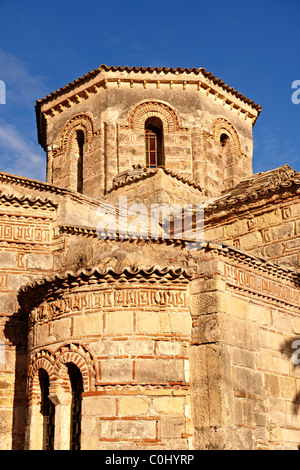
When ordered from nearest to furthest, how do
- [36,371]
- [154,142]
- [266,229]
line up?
[36,371] → [266,229] → [154,142]

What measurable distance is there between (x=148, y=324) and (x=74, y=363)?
0.99 meters

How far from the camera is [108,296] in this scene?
6941 mm

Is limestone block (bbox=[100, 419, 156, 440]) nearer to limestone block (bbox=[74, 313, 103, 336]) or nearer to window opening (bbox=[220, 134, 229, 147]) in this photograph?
limestone block (bbox=[74, 313, 103, 336])

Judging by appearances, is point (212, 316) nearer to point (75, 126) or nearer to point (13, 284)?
point (13, 284)

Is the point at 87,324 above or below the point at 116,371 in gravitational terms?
above

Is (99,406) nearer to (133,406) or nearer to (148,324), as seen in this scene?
(133,406)

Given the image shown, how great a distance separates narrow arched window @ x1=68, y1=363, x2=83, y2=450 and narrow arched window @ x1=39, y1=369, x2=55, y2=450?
1.30ft

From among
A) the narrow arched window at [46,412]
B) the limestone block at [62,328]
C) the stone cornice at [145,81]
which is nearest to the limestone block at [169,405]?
the limestone block at [62,328]

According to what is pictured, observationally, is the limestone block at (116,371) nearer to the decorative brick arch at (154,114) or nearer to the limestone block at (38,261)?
the limestone block at (38,261)

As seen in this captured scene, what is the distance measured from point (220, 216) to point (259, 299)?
140 inches

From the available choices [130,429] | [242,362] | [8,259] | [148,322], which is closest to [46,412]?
[130,429]

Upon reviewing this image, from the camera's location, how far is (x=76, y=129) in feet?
47.0

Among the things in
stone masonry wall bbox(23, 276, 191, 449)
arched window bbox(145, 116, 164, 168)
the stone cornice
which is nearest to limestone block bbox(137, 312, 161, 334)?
stone masonry wall bbox(23, 276, 191, 449)

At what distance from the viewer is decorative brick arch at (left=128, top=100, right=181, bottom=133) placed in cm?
1377
